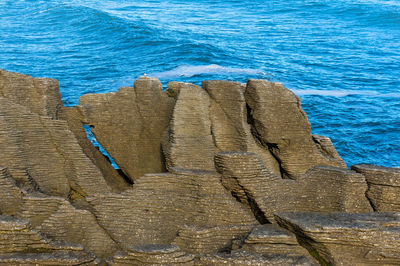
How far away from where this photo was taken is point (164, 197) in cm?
899

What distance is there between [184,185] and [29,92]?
14.1ft

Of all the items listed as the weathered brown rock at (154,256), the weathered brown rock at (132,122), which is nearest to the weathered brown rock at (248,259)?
the weathered brown rock at (154,256)

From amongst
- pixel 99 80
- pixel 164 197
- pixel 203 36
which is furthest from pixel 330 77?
pixel 164 197

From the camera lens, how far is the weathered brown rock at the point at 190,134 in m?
10.5

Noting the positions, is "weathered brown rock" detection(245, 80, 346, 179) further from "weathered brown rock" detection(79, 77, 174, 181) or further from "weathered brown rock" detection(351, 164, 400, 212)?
"weathered brown rock" detection(79, 77, 174, 181)

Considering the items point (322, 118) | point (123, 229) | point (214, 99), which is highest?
point (214, 99)

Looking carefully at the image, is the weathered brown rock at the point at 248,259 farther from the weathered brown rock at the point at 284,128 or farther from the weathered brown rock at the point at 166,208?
the weathered brown rock at the point at 284,128

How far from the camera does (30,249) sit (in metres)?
7.89

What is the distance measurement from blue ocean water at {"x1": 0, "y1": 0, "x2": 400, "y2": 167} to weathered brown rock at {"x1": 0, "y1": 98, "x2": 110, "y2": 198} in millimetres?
15297

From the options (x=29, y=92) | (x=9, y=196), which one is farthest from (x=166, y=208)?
(x=29, y=92)

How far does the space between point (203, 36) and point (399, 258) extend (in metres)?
37.3

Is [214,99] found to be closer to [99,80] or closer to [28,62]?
[99,80]

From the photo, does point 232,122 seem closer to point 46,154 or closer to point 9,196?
point 46,154

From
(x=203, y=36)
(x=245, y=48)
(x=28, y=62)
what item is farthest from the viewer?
(x=203, y=36)
